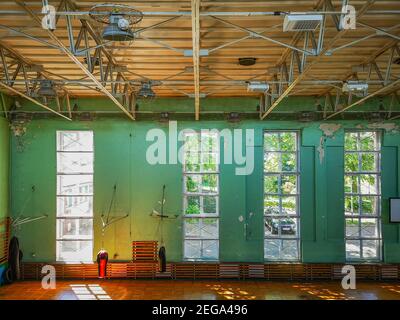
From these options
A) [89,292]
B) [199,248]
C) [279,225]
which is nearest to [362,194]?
[279,225]

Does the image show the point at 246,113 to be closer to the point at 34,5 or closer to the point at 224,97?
the point at 224,97

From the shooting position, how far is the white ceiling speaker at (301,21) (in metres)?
4.95

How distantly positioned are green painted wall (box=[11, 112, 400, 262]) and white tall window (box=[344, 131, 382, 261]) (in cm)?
28

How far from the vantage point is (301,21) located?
5.04m

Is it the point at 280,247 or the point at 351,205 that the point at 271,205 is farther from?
the point at 351,205

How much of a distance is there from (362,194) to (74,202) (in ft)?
28.2

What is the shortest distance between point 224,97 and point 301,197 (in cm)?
375

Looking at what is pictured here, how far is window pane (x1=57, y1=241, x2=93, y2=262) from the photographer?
40.7ft

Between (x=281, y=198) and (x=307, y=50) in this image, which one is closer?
(x=307, y=50)

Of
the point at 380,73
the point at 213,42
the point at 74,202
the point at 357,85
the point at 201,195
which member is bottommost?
the point at 74,202

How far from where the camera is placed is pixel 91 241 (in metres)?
12.4

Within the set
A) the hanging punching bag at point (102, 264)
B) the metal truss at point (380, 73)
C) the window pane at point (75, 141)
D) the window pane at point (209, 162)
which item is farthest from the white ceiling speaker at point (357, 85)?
the window pane at point (75, 141)

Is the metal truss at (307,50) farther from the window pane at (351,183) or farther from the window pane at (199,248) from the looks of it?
the window pane at (199,248)

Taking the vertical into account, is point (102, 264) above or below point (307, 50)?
below
